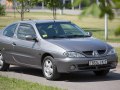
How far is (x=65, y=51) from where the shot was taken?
10.2 m

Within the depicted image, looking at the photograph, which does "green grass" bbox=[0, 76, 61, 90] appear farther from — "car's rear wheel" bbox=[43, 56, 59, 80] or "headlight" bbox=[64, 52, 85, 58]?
"headlight" bbox=[64, 52, 85, 58]

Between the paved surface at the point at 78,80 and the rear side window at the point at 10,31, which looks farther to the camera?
the rear side window at the point at 10,31

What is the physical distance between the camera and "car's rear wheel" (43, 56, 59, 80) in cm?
1037

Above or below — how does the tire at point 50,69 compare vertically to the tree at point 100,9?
below

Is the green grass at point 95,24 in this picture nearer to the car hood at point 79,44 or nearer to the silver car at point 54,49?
the car hood at point 79,44

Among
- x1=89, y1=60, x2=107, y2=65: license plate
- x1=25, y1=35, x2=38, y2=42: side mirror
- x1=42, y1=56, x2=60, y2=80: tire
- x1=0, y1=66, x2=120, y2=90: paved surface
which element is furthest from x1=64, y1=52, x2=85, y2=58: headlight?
x1=25, y1=35, x2=38, y2=42: side mirror

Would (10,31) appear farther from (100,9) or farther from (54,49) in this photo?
(100,9)

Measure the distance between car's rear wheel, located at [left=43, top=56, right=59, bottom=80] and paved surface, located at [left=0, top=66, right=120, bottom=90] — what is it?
139 millimetres

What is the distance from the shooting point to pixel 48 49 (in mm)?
10586

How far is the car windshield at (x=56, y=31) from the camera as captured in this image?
442 inches

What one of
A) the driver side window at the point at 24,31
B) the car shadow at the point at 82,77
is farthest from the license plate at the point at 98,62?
the driver side window at the point at 24,31

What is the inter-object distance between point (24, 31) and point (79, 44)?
1.98m

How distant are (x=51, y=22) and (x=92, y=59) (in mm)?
1901

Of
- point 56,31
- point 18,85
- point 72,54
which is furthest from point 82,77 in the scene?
point 18,85
